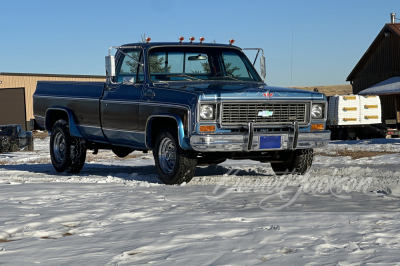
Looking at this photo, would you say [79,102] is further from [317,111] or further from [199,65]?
[317,111]

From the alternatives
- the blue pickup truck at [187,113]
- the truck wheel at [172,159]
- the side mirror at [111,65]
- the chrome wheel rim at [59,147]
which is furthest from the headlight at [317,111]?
the chrome wheel rim at [59,147]

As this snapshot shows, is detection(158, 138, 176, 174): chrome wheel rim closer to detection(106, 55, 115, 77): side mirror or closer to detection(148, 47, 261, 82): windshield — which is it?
detection(148, 47, 261, 82): windshield

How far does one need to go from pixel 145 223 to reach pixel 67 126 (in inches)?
233

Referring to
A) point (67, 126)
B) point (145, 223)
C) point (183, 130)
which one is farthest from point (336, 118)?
point (145, 223)

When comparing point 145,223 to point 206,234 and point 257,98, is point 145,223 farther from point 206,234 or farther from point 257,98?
point 257,98

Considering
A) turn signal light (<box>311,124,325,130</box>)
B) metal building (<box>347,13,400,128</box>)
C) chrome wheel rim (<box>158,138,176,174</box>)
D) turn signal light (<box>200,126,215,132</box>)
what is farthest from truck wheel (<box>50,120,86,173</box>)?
metal building (<box>347,13,400,128</box>)

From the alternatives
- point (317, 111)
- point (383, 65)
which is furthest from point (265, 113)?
point (383, 65)

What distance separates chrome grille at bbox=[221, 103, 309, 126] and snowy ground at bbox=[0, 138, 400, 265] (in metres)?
0.87

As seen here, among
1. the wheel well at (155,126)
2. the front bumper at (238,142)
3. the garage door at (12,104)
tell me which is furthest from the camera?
the garage door at (12,104)

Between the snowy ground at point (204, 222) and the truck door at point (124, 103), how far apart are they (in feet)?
2.67

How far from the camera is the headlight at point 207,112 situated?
8125 mm

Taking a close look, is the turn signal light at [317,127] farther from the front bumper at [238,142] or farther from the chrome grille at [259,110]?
the front bumper at [238,142]

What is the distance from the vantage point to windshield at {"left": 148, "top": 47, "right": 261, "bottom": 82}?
953 cm

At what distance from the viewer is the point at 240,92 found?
829cm
